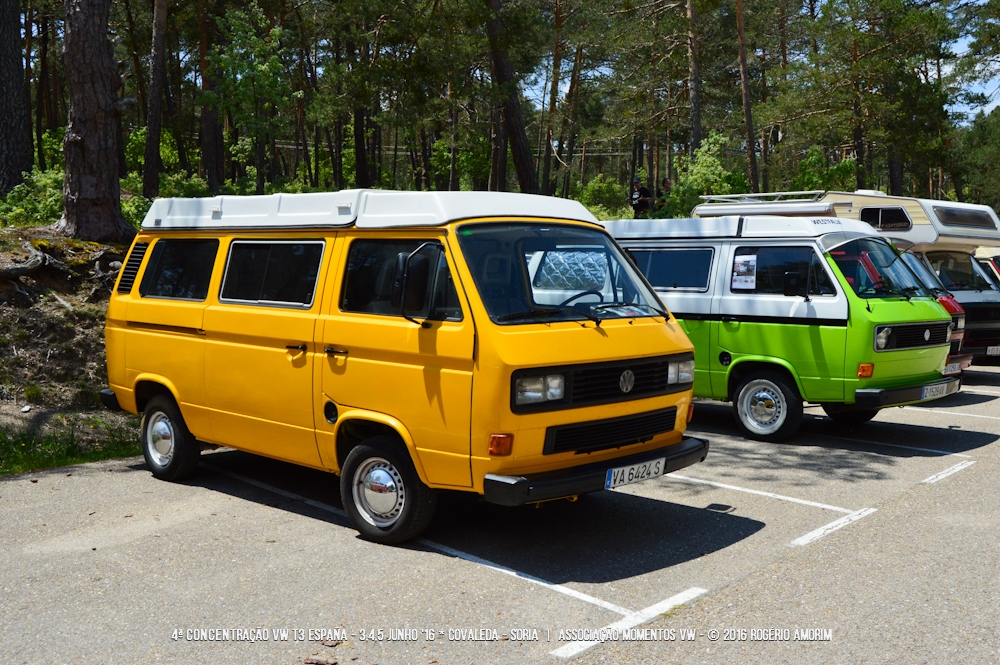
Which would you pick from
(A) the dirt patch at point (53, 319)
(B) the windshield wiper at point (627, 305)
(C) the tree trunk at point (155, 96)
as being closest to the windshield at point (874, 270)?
(B) the windshield wiper at point (627, 305)

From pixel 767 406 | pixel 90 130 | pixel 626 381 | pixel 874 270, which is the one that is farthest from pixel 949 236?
pixel 90 130

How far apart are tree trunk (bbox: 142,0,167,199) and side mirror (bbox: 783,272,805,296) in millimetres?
19770

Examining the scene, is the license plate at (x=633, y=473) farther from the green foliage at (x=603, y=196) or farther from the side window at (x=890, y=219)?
the green foliage at (x=603, y=196)

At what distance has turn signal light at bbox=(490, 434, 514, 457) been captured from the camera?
→ 5.63 m

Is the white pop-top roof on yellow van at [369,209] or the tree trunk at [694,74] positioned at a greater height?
the tree trunk at [694,74]

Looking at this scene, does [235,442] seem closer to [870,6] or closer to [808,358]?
[808,358]

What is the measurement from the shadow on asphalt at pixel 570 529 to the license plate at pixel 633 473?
51cm

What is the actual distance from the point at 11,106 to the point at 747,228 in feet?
42.2

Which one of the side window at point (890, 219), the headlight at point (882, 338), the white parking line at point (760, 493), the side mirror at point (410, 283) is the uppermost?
the side window at point (890, 219)

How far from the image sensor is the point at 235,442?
7.41 meters

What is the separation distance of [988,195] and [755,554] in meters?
65.5

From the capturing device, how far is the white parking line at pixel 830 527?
645cm

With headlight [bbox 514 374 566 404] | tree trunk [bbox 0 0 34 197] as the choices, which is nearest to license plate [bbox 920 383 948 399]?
headlight [bbox 514 374 566 404]

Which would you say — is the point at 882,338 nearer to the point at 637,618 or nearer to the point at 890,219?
the point at 637,618
